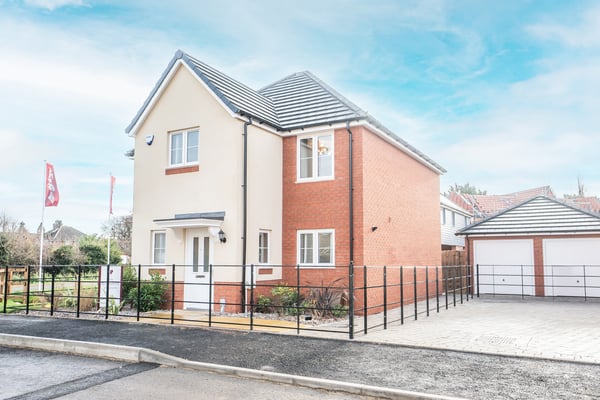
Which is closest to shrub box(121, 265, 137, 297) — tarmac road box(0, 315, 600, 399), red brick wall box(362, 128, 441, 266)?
tarmac road box(0, 315, 600, 399)

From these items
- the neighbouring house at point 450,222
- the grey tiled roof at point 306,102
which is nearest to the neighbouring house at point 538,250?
the neighbouring house at point 450,222

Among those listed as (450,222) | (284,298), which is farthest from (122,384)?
(450,222)

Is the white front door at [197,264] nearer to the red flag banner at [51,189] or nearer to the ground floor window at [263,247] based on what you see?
the ground floor window at [263,247]

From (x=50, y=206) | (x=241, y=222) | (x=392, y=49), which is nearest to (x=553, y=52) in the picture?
(x=392, y=49)

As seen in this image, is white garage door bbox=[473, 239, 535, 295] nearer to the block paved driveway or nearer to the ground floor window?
the block paved driveway

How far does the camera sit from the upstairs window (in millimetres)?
14625

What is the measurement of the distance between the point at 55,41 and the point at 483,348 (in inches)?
527

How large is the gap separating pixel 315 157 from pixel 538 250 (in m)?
10.6

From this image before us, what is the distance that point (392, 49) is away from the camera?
17750 millimetres

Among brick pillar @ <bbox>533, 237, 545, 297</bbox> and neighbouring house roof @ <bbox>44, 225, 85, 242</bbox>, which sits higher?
neighbouring house roof @ <bbox>44, 225, 85, 242</bbox>

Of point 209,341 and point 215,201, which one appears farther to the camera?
point 215,201

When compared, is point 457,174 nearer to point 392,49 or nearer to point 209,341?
point 392,49

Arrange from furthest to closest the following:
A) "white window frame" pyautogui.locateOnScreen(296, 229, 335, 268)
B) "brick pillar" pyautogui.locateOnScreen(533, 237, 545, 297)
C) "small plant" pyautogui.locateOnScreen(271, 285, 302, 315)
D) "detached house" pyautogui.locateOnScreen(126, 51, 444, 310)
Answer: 1. "brick pillar" pyautogui.locateOnScreen(533, 237, 545, 297)
2. "white window frame" pyautogui.locateOnScreen(296, 229, 335, 268)
3. "detached house" pyautogui.locateOnScreen(126, 51, 444, 310)
4. "small plant" pyautogui.locateOnScreen(271, 285, 302, 315)

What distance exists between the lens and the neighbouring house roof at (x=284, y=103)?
14008 mm
